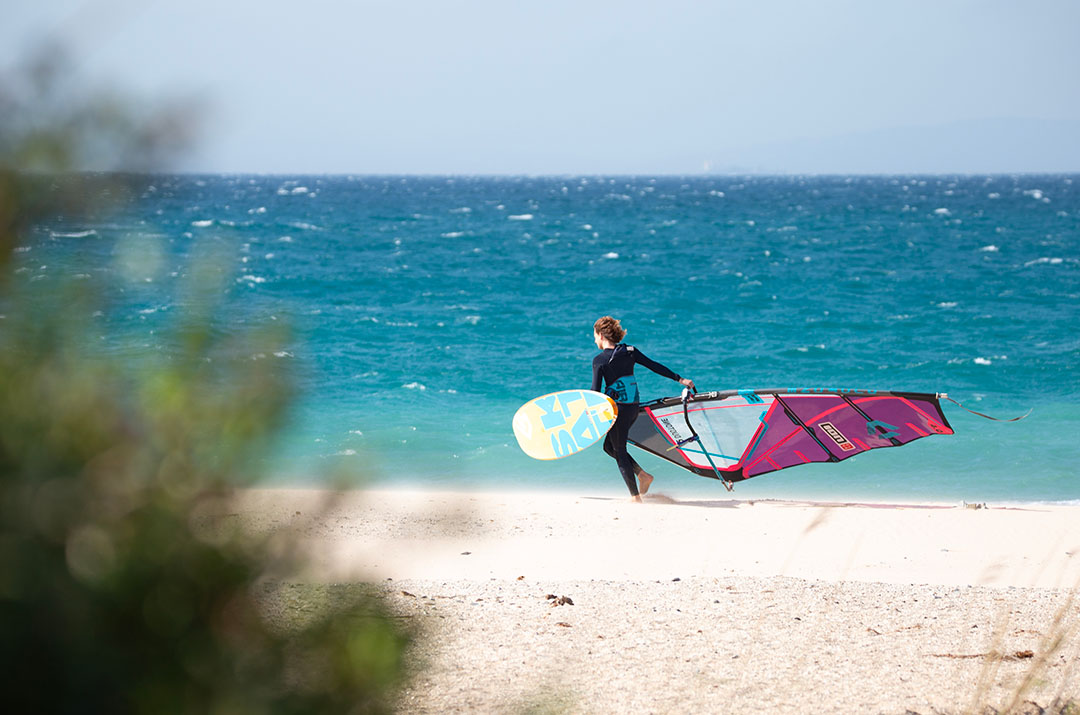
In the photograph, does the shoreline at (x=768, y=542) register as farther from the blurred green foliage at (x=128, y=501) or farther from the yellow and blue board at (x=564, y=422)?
the blurred green foliage at (x=128, y=501)

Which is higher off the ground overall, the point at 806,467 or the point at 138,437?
the point at 138,437

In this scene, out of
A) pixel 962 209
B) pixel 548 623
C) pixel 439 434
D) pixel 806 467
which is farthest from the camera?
pixel 962 209

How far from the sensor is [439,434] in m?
12.0

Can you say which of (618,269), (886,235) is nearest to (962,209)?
(886,235)

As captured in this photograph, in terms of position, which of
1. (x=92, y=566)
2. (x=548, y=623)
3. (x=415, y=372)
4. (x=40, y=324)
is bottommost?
(x=415, y=372)

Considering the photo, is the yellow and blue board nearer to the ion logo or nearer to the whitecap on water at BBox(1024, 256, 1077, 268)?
the ion logo

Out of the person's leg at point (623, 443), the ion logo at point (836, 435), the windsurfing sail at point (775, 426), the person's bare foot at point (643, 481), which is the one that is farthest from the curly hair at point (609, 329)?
the ion logo at point (836, 435)

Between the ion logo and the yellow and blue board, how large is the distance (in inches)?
74.9

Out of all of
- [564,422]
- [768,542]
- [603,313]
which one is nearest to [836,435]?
[768,542]

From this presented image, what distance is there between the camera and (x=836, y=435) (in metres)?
8.27

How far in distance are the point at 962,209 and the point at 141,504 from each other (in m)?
65.2

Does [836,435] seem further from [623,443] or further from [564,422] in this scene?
[564,422]

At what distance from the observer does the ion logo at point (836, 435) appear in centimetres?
826

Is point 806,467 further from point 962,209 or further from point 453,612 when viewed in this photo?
point 962,209
